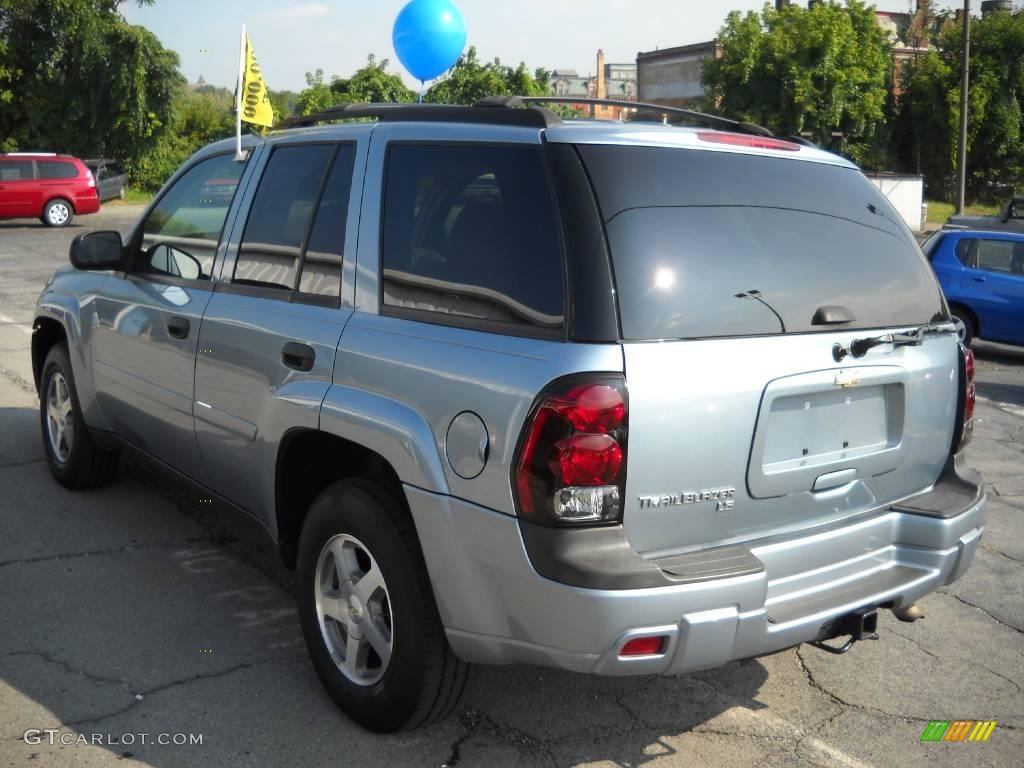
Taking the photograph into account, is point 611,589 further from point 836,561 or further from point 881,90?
point 881,90

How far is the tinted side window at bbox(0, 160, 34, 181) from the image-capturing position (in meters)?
25.8

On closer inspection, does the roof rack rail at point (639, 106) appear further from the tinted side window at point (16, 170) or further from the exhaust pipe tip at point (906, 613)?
the tinted side window at point (16, 170)

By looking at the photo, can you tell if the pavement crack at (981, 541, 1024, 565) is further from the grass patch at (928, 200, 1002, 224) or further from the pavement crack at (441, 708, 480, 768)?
the grass patch at (928, 200, 1002, 224)

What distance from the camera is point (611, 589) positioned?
105 inches

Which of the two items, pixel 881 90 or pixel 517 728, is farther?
pixel 881 90

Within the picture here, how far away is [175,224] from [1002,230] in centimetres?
1118

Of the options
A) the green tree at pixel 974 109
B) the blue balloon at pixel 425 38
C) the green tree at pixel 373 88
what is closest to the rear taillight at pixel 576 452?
the blue balloon at pixel 425 38

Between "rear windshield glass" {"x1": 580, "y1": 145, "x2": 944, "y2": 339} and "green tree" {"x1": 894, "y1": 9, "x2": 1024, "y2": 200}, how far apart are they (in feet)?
128

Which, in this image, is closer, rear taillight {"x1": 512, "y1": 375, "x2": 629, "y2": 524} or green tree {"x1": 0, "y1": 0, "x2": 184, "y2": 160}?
rear taillight {"x1": 512, "y1": 375, "x2": 629, "y2": 524}

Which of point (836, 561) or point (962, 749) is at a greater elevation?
point (836, 561)

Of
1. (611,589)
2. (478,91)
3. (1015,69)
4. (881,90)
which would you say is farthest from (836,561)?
(1015,69)

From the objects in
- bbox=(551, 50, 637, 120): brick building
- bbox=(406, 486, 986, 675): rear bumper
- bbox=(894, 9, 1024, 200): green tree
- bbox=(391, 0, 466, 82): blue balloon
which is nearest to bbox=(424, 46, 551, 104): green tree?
bbox=(391, 0, 466, 82): blue balloon

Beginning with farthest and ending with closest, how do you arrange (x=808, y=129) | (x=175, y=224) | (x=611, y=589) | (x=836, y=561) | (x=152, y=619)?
(x=808, y=129) < (x=175, y=224) < (x=152, y=619) < (x=836, y=561) < (x=611, y=589)

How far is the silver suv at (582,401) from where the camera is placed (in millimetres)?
2732
